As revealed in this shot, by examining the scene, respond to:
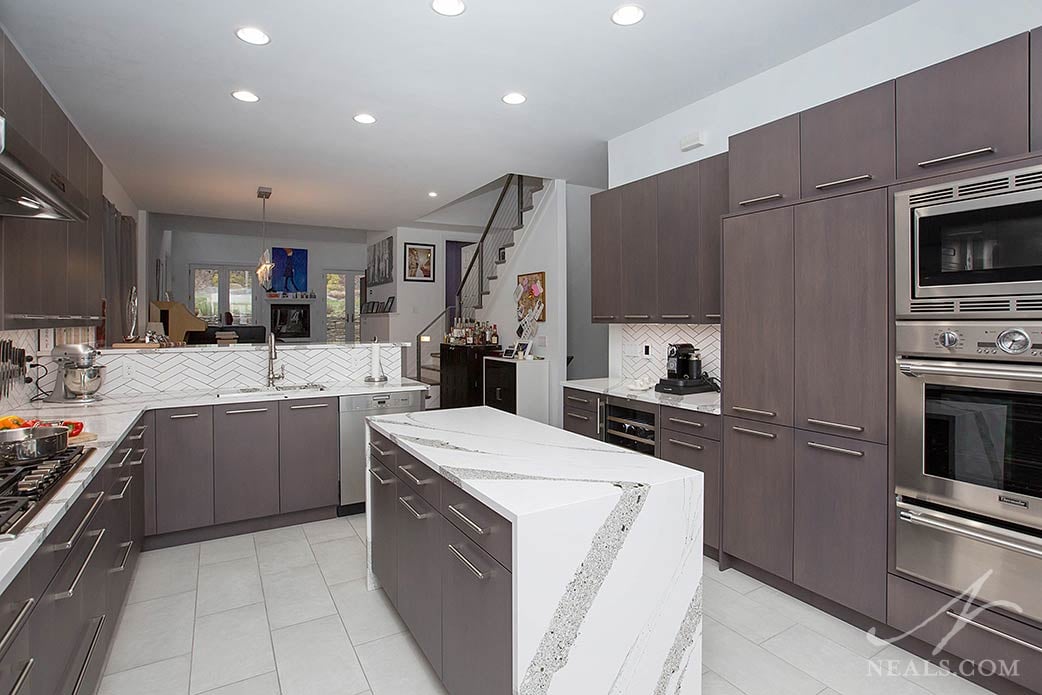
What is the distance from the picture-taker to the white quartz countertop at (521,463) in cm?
158

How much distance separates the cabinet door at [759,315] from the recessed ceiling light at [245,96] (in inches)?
122

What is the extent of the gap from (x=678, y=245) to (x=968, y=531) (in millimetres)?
2247

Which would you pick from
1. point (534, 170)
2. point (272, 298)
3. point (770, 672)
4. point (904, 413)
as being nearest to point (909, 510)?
point (904, 413)

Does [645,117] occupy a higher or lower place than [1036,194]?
higher

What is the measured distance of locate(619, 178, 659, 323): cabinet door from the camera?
12.9ft

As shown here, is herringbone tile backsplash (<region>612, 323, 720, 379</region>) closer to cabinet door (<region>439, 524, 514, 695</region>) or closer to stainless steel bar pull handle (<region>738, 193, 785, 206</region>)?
stainless steel bar pull handle (<region>738, 193, 785, 206</region>)

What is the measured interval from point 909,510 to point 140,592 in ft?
12.1

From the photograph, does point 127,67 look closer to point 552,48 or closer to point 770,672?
A: point 552,48

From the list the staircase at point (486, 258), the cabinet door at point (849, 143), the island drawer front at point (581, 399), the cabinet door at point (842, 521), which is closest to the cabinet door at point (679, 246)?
the island drawer front at point (581, 399)

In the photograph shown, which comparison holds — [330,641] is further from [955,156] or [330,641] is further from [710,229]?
[955,156]

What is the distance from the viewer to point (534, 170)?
5441 millimetres

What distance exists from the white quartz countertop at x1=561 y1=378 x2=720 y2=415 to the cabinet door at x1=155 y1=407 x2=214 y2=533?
2532mm

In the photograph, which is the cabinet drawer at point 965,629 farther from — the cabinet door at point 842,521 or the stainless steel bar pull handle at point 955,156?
the stainless steel bar pull handle at point 955,156

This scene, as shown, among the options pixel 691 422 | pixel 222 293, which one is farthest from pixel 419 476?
pixel 222 293
